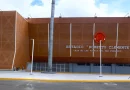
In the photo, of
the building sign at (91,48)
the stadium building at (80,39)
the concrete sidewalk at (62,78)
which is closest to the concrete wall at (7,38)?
the stadium building at (80,39)

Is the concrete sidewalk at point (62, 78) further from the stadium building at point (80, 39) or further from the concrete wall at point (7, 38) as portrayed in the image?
the stadium building at point (80, 39)

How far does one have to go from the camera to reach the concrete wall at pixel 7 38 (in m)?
31.8

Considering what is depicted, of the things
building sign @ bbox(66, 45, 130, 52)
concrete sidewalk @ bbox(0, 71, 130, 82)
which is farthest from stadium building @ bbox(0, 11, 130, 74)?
concrete sidewalk @ bbox(0, 71, 130, 82)

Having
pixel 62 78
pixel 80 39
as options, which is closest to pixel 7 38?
pixel 80 39

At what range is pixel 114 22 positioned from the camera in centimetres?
3738

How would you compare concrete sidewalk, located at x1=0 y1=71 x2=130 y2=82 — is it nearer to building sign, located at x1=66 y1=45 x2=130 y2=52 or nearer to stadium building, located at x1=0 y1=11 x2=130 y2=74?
stadium building, located at x1=0 y1=11 x2=130 y2=74

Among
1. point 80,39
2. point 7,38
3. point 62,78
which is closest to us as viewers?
point 62,78

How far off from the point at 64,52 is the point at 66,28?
3008mm

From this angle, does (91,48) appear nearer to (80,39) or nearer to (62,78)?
(80,39)

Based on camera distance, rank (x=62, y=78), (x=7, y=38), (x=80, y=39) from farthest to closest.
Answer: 1. (x=80, y=39)
2. (x=7, y=38)
3. (x=62, y=78)

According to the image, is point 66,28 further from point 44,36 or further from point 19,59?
point 19,59

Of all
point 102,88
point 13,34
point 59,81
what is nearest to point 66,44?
point 13,34

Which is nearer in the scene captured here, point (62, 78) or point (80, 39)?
point (62, 78)

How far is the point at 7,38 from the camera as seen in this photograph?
32.6 meters
